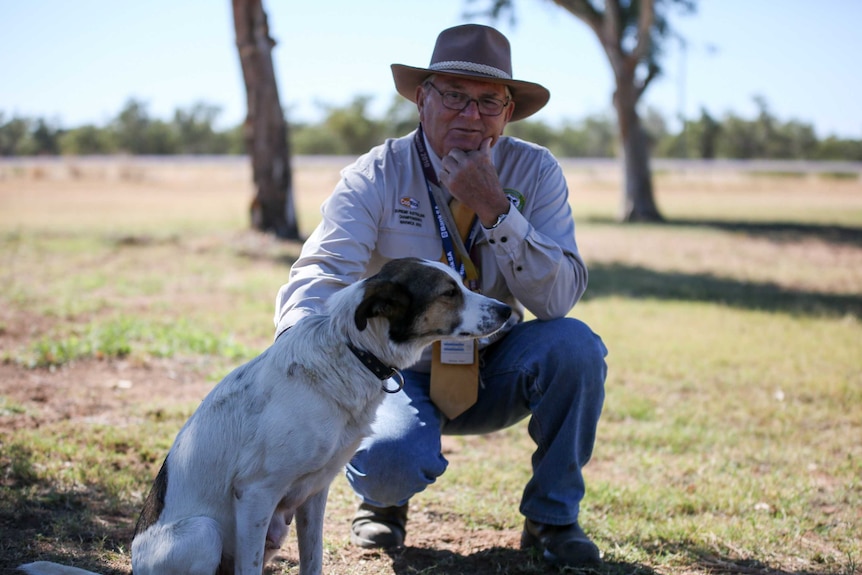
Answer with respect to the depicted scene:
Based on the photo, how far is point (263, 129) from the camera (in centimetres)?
1322

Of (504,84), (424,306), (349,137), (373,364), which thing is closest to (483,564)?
(373,364)

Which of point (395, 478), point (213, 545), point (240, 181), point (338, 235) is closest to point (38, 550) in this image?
point (213, 545)

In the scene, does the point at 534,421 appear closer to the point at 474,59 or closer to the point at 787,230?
the point at 474,59

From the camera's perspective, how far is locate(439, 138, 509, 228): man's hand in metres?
3.48

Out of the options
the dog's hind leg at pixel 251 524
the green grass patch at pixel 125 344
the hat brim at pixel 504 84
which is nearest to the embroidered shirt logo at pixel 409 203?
the hat brim at pixel 504 84

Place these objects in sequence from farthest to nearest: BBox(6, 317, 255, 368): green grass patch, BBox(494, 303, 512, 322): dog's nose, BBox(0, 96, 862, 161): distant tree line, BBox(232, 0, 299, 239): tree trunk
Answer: BBox(0, 96, 862, 161): distant tree line, BBox(232, 0, 299, 239): tree trunk, BBox(6, 317, 255, 368): green grass patch, BBox(494, 303, 512, 322): dog's nose

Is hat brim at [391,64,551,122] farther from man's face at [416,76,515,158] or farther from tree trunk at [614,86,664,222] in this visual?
tree trunk at [614,86,664,222]

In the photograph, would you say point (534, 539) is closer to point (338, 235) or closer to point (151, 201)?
point (338, 235)

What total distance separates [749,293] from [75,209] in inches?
701

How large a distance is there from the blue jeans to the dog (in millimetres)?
438

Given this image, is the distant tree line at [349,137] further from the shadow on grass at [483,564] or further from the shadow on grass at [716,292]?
the shadow on grass at [483,564]

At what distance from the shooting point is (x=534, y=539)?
3703 mm

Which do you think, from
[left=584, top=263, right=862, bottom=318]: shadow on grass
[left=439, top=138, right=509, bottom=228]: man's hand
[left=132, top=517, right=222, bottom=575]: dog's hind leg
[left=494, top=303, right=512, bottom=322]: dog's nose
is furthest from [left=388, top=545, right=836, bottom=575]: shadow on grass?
[left=584, top=263, right=862, bottom=318]: shadow on grass

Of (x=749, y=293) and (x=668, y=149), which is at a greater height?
(x=668, y=149)
